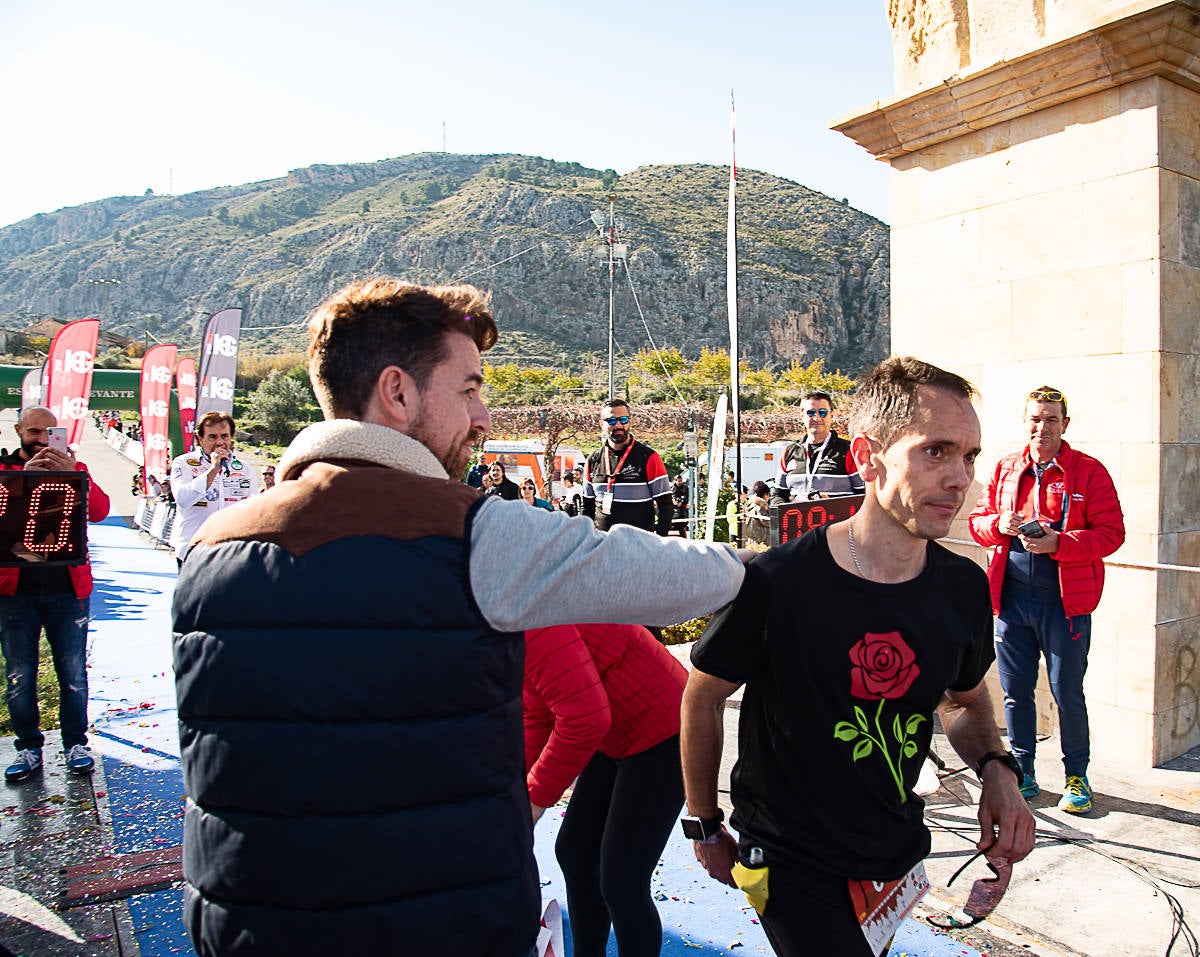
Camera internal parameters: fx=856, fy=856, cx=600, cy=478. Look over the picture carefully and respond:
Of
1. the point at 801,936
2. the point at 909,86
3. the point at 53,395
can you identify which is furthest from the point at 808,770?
the point at 53,395

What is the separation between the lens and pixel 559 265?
10856cm

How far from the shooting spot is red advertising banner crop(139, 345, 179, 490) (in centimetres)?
1597

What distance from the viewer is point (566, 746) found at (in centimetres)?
215

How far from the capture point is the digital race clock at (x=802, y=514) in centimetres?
447

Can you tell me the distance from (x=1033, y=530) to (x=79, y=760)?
5144 mm

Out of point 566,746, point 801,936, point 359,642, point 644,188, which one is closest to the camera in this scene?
point 359,642

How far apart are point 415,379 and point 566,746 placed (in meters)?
1.12

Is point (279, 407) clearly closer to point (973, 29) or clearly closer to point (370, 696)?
point (973, 29)

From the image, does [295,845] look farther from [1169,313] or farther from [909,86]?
[909,86]

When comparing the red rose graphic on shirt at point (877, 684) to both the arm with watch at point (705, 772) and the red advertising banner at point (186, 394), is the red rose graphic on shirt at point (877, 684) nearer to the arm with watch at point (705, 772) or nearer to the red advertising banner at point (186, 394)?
the arm with watch at point (705, 772)

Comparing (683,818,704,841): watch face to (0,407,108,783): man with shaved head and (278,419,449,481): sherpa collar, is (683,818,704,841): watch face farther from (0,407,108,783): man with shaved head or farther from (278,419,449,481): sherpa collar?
(0,407,108,783): man with shaved head

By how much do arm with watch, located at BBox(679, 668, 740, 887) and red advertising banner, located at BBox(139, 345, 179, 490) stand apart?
16.0 metres

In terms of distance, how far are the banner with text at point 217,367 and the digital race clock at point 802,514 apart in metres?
11.3

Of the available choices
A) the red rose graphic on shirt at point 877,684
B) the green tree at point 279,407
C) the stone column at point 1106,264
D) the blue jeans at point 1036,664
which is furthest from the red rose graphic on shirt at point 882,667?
the green tree at point 279,407
